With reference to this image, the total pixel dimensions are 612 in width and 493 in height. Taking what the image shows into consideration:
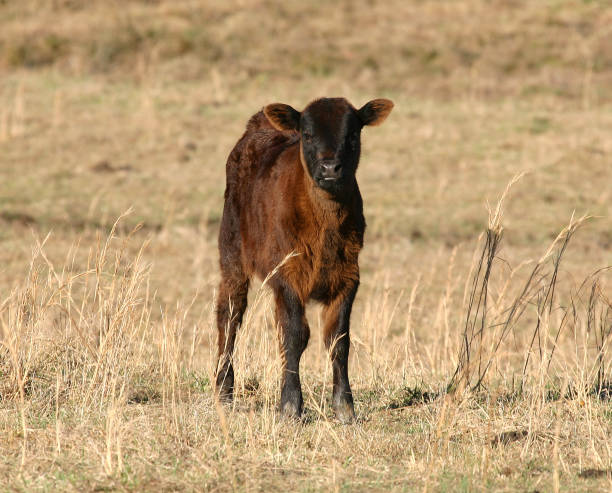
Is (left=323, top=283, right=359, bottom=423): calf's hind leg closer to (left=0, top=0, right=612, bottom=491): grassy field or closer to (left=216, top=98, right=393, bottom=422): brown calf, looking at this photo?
(left=216, top=98, right=393, bottom=422): brown calf

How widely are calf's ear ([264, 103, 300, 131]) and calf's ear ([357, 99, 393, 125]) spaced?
0.46 metres

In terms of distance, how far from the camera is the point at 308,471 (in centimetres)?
494

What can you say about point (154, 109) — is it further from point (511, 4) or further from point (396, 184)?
point (511, 4)

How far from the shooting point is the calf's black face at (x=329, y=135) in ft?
20.2

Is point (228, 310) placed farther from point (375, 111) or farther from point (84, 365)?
point (375, 111)

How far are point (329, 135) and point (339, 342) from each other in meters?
1.38

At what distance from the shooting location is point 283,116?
6.76m

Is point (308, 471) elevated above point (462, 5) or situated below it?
Answer: below

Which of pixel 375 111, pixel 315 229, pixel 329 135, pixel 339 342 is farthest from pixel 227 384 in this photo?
pixel 375 111

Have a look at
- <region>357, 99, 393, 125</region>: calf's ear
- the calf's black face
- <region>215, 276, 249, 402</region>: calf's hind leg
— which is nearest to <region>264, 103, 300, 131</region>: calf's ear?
the calf's black face

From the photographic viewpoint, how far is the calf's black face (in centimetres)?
616

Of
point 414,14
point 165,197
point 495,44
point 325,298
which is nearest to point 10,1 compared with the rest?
point 414,14

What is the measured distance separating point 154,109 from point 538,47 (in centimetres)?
1369

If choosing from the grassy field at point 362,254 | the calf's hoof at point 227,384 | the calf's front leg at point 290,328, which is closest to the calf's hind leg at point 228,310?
the calf's hoof at point 227,384
